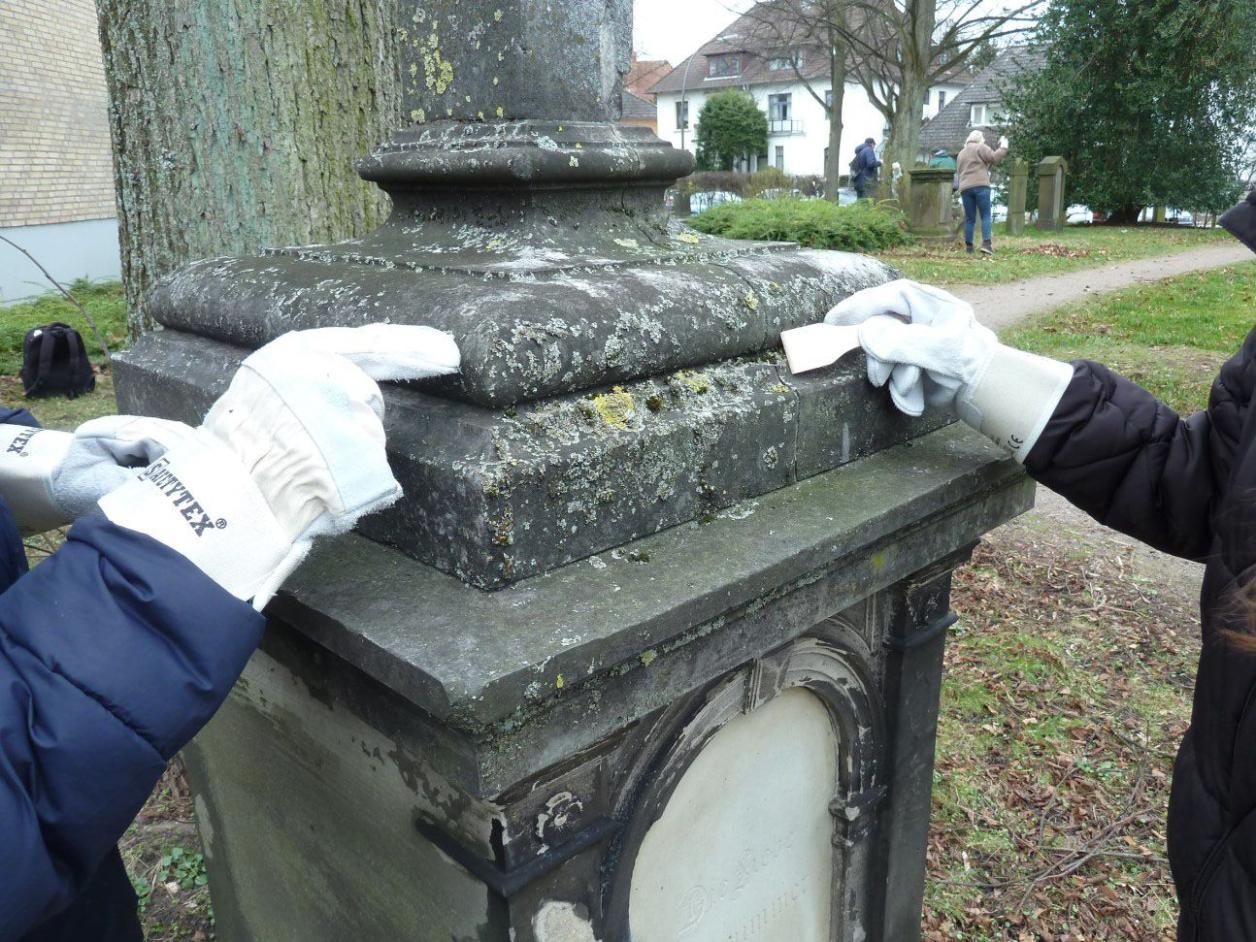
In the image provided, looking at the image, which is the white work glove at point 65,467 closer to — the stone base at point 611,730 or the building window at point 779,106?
the stone base at point 611,730

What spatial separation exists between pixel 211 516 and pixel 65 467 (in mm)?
598

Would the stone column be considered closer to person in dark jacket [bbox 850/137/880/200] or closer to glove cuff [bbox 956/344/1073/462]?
person in dark jacket [bbox 850/137/880/200]

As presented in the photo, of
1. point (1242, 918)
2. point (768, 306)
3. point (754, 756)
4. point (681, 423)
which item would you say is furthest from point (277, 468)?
point (1242, 918)

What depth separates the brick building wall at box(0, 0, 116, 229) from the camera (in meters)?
12.8

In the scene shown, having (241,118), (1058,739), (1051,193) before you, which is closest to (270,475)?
(241,118)

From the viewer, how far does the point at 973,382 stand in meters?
1.55

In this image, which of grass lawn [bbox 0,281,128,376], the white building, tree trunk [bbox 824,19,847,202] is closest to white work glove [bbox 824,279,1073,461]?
grass lawn [bbox 0,281,128,376]

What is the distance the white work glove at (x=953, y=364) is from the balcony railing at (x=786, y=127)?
51.2 m

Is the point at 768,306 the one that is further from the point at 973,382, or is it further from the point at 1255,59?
the point at 1255,59

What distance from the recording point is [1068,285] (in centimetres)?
1095

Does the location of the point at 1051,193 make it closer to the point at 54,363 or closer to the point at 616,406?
the point at 54,363

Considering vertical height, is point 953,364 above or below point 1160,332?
above

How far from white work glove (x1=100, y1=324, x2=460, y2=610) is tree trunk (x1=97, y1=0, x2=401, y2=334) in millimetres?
1833

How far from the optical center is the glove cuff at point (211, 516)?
978mm
